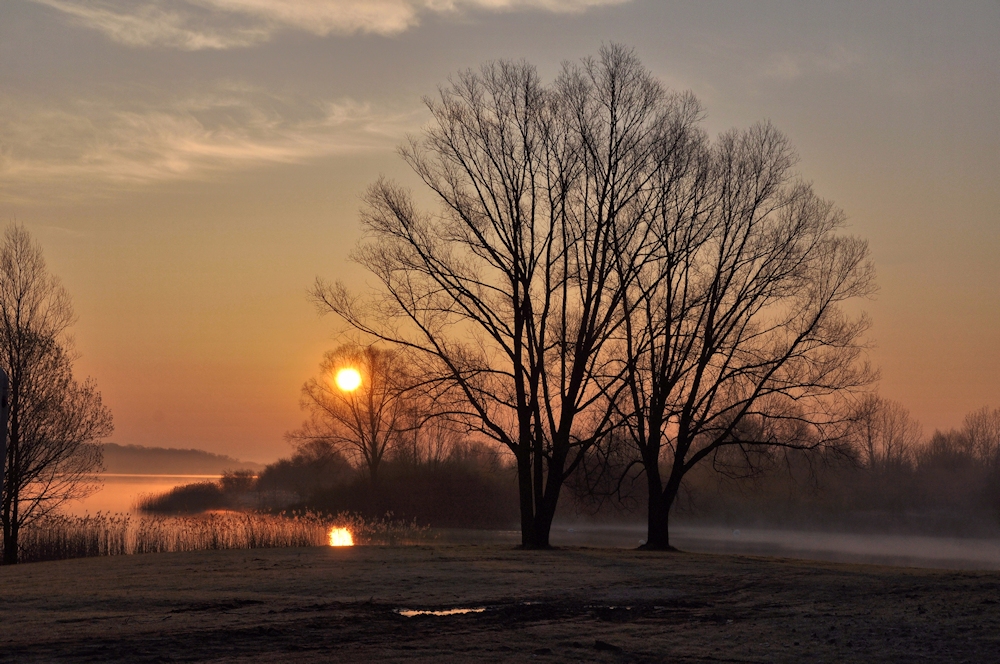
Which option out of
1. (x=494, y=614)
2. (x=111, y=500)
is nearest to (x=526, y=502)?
(x=494, y=614)

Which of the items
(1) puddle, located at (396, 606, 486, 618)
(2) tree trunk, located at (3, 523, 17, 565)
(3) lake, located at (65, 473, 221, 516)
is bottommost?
(3) lake, located at (65, 473, 221, 516)

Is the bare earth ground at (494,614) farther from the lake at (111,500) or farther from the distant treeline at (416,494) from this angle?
the distant treeline at (416,494)

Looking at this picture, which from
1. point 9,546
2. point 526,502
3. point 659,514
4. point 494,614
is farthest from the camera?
point 9,546

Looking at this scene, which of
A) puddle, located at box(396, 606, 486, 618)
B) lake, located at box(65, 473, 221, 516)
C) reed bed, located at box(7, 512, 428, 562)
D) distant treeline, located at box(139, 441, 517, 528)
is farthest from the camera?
distant treeline, located at box(139, 441, 517, 528)

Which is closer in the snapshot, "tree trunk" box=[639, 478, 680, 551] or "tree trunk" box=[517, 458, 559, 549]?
"tree trunk" box=[517, 458, 559, 549]

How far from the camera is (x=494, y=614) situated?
955 centimetres

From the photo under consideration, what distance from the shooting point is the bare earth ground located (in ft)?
24.9

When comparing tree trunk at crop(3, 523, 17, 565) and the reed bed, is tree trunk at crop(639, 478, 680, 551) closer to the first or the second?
the reed bed

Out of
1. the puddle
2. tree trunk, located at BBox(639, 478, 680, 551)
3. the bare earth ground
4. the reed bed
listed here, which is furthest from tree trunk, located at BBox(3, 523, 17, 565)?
the puddle

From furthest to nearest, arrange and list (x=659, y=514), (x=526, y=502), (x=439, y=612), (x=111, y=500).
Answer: (x=111, y=500) → (x=659, y=514) → (x=526, y=502) → (x=439, y=612)

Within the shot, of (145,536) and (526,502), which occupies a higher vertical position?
(526,502)

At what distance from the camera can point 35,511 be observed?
955 inches

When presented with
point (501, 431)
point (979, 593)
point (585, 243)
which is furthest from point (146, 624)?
point (585, 243)

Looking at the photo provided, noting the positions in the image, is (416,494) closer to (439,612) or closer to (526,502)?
(526,502)
